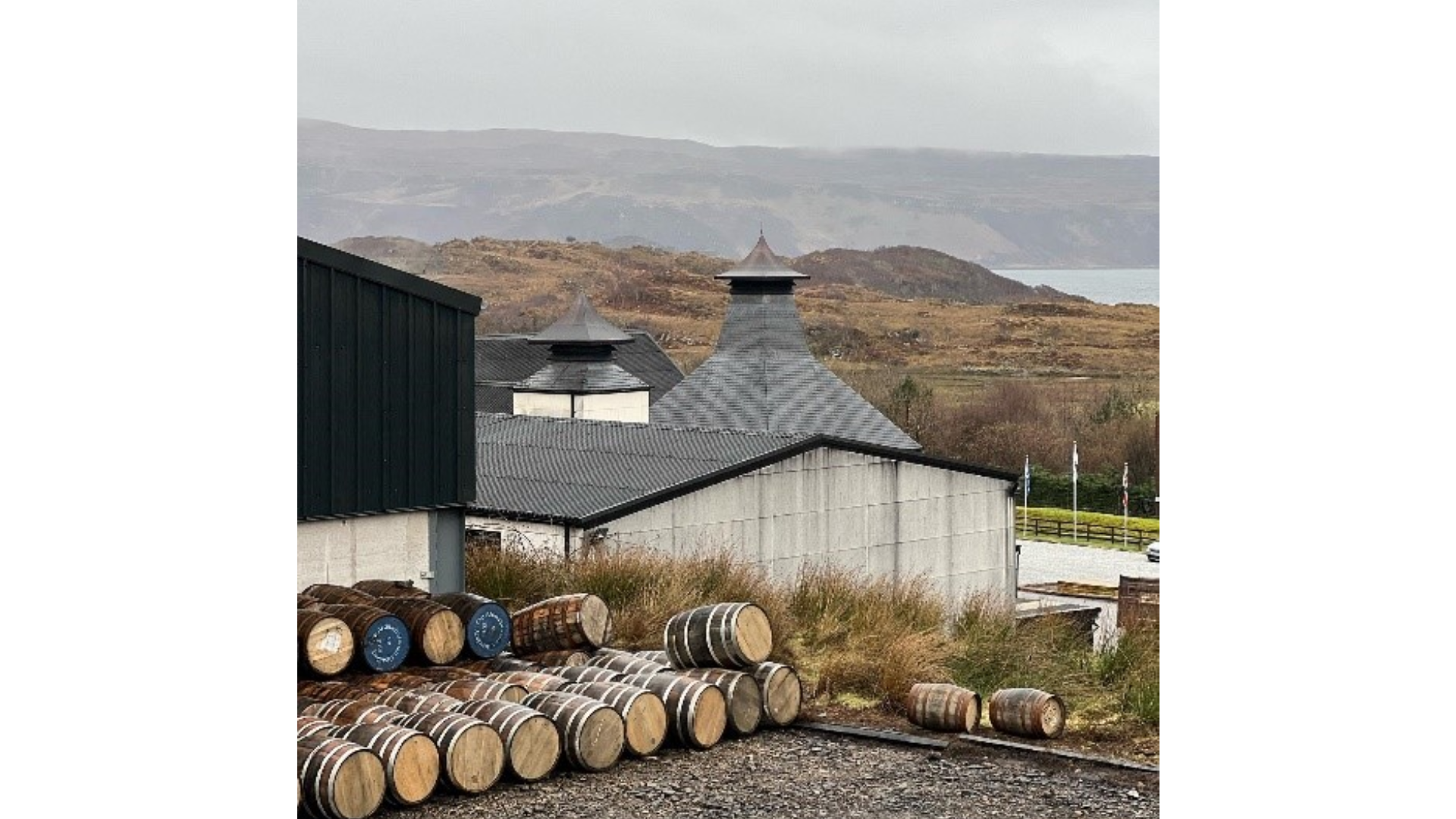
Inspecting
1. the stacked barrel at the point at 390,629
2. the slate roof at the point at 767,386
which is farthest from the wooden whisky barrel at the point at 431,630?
the slate roof at the point at 767,386

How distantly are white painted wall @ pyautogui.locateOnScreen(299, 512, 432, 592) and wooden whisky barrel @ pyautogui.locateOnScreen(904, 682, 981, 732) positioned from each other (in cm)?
466

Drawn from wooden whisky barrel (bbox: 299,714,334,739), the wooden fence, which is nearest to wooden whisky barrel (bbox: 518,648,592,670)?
wooden whisky barrel (bbox: 299,714,334,739)

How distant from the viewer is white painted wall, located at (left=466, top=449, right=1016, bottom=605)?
60.2ft

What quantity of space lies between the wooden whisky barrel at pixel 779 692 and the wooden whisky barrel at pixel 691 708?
39 cm

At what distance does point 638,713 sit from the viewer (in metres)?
9.26

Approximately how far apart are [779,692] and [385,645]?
244 cm

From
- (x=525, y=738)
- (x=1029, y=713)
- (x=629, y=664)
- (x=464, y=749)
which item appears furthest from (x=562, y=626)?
(x=1029, y=713)

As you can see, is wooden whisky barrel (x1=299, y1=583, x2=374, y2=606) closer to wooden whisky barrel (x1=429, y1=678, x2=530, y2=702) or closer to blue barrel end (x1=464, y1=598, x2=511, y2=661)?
blue barrel end (x1=464, y1=598, x2=511, y2=661)

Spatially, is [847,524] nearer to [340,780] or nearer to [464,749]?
[464,749]

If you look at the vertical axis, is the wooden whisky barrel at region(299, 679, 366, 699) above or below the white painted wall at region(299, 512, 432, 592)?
below

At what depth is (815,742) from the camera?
9.88m

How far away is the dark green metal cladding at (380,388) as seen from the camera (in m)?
12.5
